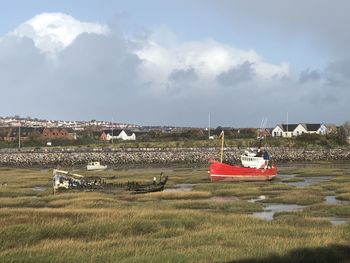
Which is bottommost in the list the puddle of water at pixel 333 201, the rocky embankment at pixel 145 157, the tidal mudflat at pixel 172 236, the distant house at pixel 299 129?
the rocky embankment at pixel 145 157

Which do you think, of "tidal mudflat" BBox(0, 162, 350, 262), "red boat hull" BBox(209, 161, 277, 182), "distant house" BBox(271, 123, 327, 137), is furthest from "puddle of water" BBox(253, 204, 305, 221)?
"distant house" BBox(271, 123, 327, 137)


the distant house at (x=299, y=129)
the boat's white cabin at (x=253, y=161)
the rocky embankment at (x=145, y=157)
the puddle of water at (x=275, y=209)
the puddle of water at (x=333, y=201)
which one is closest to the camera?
the puddle of water at (x=275, y=209)

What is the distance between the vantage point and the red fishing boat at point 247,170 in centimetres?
6556

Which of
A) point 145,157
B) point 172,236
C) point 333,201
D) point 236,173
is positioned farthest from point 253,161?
point 145,157

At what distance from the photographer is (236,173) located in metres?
67.4

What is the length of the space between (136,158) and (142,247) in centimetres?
10240

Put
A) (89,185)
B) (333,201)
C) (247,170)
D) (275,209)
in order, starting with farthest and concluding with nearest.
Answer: (247,170)
(89,185)
(333,201)
(275,209)

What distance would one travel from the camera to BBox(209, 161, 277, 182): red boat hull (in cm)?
6550

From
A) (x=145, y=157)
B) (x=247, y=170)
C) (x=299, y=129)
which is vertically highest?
(x=299, y=129)

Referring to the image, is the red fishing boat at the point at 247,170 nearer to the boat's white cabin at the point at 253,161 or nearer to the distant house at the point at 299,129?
the boat's white cabin at the point at 253,161

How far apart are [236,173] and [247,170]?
159 cm

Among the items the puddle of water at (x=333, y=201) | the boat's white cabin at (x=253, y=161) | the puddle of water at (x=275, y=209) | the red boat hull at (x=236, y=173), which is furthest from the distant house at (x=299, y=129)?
the puddle of water at (x=275, y=209)

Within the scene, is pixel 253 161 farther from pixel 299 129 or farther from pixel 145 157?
pixel 299 129

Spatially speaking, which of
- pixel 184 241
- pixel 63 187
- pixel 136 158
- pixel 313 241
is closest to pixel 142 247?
pixel 184 241
